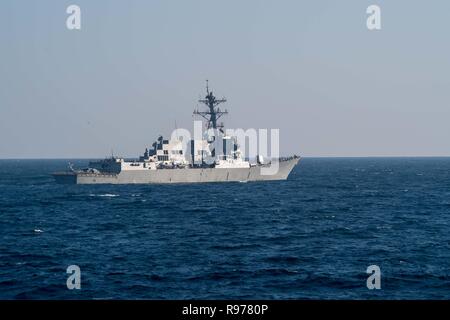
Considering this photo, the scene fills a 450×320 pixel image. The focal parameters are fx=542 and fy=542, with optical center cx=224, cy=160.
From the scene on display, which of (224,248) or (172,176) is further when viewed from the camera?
(172,176)

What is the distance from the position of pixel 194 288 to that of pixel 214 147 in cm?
7958

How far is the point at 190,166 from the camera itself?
9644 cm

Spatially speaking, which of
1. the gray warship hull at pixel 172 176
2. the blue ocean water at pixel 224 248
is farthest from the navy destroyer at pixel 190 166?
the blue ocean water at pixel 224 248

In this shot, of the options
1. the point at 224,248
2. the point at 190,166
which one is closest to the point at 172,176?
the point at 190,166

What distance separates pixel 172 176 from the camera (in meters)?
92.6

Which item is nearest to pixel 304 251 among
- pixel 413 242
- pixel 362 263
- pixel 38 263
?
pixel 362 263

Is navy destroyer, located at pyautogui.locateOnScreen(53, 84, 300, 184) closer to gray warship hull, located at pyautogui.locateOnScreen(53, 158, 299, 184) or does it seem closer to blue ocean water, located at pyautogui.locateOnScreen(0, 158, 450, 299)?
gray warship hull, located at pyautogui.locateOnScreen(53, 158, 299, 184)

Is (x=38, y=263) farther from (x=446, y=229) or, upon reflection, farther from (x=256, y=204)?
(x=256, y=204)

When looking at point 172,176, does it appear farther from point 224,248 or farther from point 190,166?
point 224,248

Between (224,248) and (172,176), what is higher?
(172,176)

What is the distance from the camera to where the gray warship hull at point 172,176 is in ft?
286

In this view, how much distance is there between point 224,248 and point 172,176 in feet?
201

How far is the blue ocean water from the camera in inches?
878

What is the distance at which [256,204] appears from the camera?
60125mm
